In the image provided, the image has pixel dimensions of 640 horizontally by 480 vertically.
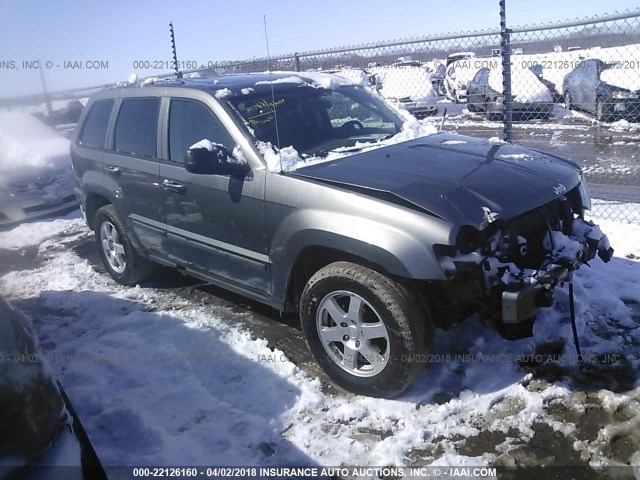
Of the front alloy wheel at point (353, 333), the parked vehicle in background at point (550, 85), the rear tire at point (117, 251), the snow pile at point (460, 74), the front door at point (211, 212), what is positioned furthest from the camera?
the snow pile at point (460, 74)

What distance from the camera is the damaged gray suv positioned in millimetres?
2969

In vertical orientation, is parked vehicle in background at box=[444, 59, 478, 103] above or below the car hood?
above

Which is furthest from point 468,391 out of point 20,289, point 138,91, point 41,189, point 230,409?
point 41,189

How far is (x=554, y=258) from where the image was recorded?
10.5ft

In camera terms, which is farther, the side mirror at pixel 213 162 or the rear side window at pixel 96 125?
the rear side window at pixel 96 125

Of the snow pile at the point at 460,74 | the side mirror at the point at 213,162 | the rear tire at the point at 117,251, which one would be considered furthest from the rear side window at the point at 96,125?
the snow pile at the point at 460,74

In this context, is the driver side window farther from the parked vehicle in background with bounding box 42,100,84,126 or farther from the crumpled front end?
the parked vehicle in background with bounding box 42,100,84,126

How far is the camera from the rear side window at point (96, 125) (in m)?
5.27

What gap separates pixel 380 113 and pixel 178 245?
1.97 meters

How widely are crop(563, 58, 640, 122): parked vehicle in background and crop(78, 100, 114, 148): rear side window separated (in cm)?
983

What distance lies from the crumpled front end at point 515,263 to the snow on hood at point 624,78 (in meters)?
10.0

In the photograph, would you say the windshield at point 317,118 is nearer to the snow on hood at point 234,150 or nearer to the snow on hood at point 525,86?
the snow on hood at point 234,150

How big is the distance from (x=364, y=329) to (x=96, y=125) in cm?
368

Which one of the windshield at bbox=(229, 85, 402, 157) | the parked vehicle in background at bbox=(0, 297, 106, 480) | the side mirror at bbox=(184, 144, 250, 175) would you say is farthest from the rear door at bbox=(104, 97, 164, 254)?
the parked vehicle in background at bbox=(0, 297, 106, 480)
